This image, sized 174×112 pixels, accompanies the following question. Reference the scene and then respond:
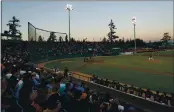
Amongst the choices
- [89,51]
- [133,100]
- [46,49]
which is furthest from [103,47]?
[133,100]

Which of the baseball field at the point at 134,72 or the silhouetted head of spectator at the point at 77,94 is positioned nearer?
the silhouetted head of spectator at the point at 77,94

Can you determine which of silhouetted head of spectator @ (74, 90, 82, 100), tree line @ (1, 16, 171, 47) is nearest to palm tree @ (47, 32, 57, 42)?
tree line @ (1, 16, 171, 47)

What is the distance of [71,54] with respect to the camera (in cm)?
2211

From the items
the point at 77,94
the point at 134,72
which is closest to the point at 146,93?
the point at 77,94

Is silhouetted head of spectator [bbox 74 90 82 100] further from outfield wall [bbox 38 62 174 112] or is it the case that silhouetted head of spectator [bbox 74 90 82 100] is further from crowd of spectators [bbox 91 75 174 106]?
crowd of spectators [bbox 91 75 174 106]

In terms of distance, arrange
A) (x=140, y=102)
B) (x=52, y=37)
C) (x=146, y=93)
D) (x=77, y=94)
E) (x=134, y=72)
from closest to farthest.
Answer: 1. (x=77, y=94)
2. (x=140, y=102)
3. (x=146, y=93)
4. (x=52, y=37)
5. (x=134, y=72)

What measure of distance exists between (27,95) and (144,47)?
38.0 meters

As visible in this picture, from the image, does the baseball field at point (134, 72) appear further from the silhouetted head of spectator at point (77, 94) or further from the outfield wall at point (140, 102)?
the silhouetted head of spectator at point (77, 94)

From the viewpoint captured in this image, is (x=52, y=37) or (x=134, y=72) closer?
(x=52, y=37)

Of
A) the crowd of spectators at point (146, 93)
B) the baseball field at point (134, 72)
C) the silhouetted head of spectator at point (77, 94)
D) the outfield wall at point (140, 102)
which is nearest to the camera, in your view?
the silhouetted head of spectator at point (77, 94)

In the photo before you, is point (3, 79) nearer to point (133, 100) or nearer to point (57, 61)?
point (133, 100)

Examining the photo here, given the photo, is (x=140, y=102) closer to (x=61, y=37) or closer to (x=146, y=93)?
(x=146, y=93)

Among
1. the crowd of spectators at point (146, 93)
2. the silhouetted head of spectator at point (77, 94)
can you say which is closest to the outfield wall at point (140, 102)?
the crowd of spectators at point (146, 93)

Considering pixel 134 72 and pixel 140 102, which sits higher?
pixel 140 102
